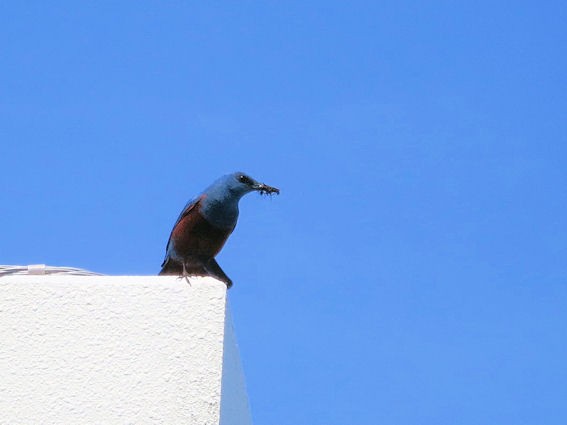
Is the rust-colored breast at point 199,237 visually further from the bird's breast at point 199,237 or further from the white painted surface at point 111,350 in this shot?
the white painted surface at point 111,350

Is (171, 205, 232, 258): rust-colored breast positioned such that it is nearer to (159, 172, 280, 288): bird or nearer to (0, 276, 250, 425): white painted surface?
(159, 172, 280, 288): bird

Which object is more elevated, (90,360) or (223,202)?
(223,202)

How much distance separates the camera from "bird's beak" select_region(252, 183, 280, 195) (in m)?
4.93

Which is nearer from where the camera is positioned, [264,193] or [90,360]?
[90,360]

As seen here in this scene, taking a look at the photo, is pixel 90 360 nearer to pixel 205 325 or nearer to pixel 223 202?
pixel 205 325

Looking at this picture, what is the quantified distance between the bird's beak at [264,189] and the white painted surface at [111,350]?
79 cm

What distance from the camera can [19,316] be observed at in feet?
13.8

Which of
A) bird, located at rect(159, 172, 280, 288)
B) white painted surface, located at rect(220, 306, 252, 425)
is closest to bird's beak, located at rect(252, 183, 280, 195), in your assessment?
bird, located at rect(159, 172, 280, 288)

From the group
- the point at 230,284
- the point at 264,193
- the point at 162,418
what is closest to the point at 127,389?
the point at 162,418


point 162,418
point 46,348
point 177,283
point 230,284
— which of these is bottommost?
point 162,418

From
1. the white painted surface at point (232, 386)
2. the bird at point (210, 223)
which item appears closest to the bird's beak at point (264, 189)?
the bird at point (210, 223)

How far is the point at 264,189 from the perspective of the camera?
4.96 metres

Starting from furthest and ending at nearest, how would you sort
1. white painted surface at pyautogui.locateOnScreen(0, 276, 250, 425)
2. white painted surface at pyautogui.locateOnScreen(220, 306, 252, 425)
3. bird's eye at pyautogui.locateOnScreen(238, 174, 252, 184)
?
bird's eye at pyautogui.locateOnScreen(238, 174, 252, 184)
white painted surface at pyautogui.locateOnScreen(220, 306, 252, 425)
white painted surface at pyautogui.locateOnScreen(0, 276, 250, 425)

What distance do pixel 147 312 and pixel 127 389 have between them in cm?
33
